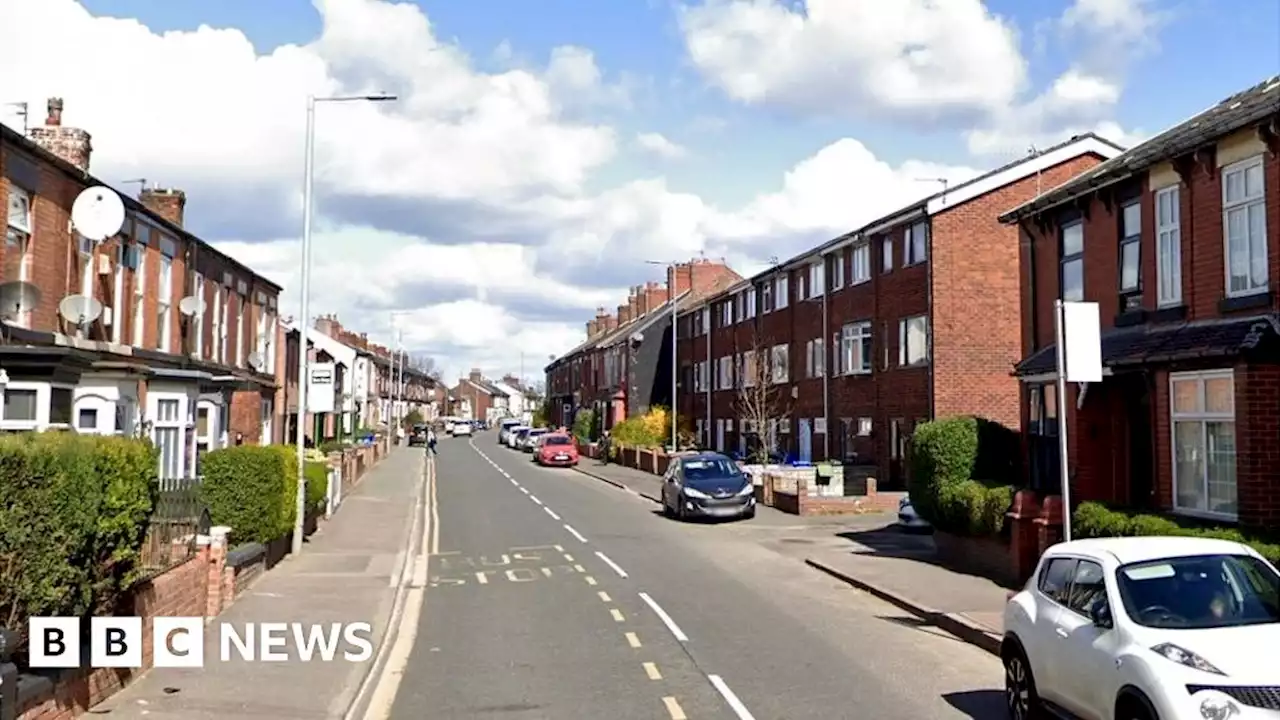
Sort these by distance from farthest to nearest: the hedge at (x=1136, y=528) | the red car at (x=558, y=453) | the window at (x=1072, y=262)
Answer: the red car at (x=558, y=453) → the window at (x=1072, y=262) → the hedge at (x=1136, y=528)

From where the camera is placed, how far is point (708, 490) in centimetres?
2783

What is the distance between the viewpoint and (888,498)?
2903cm

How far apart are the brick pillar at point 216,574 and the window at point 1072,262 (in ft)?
43.7

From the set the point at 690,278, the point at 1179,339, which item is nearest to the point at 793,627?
the point at 1179,339

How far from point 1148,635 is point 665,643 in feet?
20.5

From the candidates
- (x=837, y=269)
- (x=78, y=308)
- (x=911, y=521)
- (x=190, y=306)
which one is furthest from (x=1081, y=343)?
(x=837, y=269)

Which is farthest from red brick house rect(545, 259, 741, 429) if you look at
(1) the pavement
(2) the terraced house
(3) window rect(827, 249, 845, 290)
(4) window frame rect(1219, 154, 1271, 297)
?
(4) window frame rect(1219, 154, 1271, 297)

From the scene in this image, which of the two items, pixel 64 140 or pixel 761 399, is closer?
pixel 64 140

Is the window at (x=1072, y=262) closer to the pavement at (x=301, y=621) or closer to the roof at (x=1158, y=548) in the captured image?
the roof at (x=1158, y=548)

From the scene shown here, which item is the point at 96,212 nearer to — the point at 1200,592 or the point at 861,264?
the point at 1200,592

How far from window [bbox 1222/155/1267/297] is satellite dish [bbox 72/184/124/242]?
16.1 meters

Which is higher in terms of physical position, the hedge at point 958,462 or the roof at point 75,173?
the roof at point 75,173

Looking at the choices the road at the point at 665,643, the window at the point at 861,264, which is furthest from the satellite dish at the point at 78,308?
the window at the point at 861,264

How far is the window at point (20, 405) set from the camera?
554 inches
